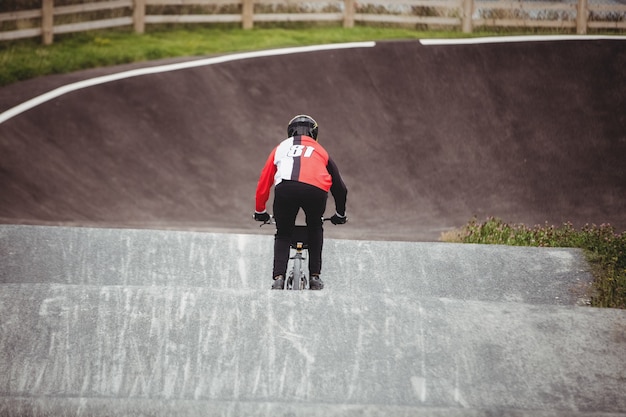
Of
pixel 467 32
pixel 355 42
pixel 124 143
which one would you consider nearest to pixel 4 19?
pixel 124 143

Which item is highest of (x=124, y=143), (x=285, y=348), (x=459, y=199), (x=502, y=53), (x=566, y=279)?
(x=502, y=53)

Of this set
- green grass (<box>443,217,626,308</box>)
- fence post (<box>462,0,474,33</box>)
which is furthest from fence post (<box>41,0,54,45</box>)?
green grass (<box>443,217,626,308</box>)

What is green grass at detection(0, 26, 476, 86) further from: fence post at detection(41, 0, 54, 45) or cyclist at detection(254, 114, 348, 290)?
cyclist at detection(254, 114, 348, 290)

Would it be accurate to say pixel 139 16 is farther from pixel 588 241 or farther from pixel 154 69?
pixel 588 241

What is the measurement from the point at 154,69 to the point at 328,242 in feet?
29.9

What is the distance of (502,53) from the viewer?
18875 millimetres

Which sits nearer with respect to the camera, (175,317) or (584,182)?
(175,317)

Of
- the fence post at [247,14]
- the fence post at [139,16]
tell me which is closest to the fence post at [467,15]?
the fence post at [247,14]

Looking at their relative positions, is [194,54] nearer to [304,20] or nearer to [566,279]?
[304,20]

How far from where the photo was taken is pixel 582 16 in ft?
62.5

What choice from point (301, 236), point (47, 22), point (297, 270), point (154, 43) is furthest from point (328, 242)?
point (47, 22)

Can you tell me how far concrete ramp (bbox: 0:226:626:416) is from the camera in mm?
5992

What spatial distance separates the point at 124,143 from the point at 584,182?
318 inches

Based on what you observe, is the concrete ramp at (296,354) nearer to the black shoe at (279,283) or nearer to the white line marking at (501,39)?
the black shoe at (279,283)
